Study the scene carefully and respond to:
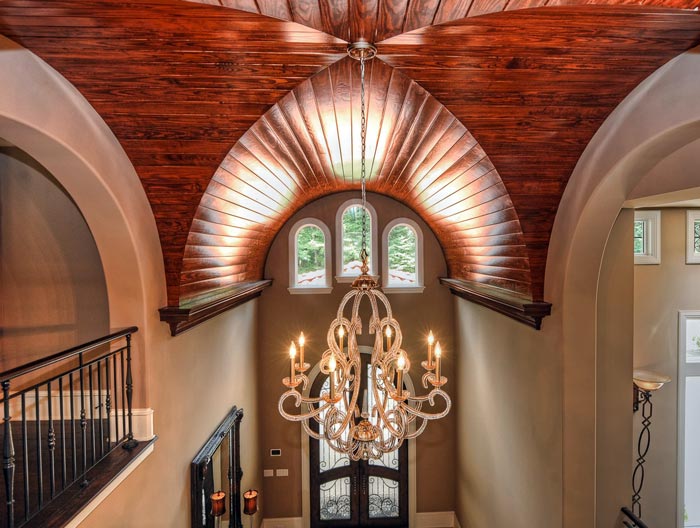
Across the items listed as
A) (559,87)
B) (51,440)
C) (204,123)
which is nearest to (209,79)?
(204,123)

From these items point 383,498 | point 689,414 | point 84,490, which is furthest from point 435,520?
point 84,490

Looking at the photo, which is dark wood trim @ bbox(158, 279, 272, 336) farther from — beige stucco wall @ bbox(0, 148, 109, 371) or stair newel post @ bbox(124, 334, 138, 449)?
beige stucco wall @ bbox(0, 148, 109, 371)

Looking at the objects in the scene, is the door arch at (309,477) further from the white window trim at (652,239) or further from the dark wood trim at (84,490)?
the dark wood trim at (84,490)

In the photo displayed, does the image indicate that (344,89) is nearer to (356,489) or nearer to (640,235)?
(640,235)

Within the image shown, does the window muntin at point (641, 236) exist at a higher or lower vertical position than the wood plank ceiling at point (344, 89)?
lower

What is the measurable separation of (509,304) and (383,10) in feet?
8.57

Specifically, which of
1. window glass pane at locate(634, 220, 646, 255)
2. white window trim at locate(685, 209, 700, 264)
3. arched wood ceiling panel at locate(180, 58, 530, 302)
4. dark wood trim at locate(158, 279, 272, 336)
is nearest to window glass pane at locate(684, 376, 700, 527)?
white window trim at locate(685, 209, 700, 264)

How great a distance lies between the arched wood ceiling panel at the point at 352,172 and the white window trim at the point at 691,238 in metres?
2.17

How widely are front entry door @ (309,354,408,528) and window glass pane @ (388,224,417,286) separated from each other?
4.81 ft

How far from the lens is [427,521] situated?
245 inches

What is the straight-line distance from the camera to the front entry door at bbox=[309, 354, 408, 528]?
6.25 meters

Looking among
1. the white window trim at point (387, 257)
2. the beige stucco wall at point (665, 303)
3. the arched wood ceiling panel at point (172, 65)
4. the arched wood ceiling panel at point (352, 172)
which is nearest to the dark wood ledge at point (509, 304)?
the arched wood ceiling panel at point (352, 172)

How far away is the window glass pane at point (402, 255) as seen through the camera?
632 centimetres

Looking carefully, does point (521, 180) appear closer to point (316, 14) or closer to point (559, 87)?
point (559, 87)
